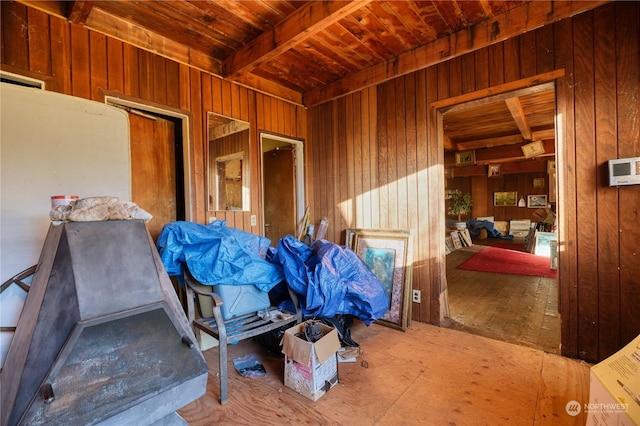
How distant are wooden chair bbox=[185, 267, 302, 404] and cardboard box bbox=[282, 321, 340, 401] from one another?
0.84ft

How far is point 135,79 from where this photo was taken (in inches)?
85.4

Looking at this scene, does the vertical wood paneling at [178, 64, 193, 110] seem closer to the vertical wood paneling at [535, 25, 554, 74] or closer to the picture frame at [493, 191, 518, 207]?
the vertical wood paneling at [535, 25, 554, 74]

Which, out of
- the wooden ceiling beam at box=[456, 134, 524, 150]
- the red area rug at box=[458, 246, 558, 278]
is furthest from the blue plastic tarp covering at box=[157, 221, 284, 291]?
the wooden ceiling beam at box=[456, 134, 524, 150]

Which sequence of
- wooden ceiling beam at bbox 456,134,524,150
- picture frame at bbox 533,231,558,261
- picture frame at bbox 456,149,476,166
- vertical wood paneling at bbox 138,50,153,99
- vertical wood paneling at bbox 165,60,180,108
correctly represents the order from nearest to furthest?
1. vertical wood paneling at bbox 138,50,153,99
2. vertical wood paneling at bbox 165,60,180,108
3. picture frame at bbox 533,231,558,261
4. wooden ceiling beam at bbox 456,134,524,150
5. picture frame at bbox 456,149,476,166

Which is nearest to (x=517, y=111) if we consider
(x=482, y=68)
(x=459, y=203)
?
(x=482, y=68)

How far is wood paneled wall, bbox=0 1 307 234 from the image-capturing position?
68.8 inches

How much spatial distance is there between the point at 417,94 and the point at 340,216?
4.84 feet

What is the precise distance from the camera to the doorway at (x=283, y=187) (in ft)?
11.4

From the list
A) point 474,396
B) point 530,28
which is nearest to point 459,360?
point 474,396

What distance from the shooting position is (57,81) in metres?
1.85

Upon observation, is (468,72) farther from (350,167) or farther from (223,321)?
(223,321)

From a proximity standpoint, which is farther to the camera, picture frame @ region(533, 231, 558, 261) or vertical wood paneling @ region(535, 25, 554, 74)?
picture frame @ region(533, 231, 558, 261)

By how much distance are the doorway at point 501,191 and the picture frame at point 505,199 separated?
4cm

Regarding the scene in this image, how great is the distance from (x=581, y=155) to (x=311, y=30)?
206 centimetres
